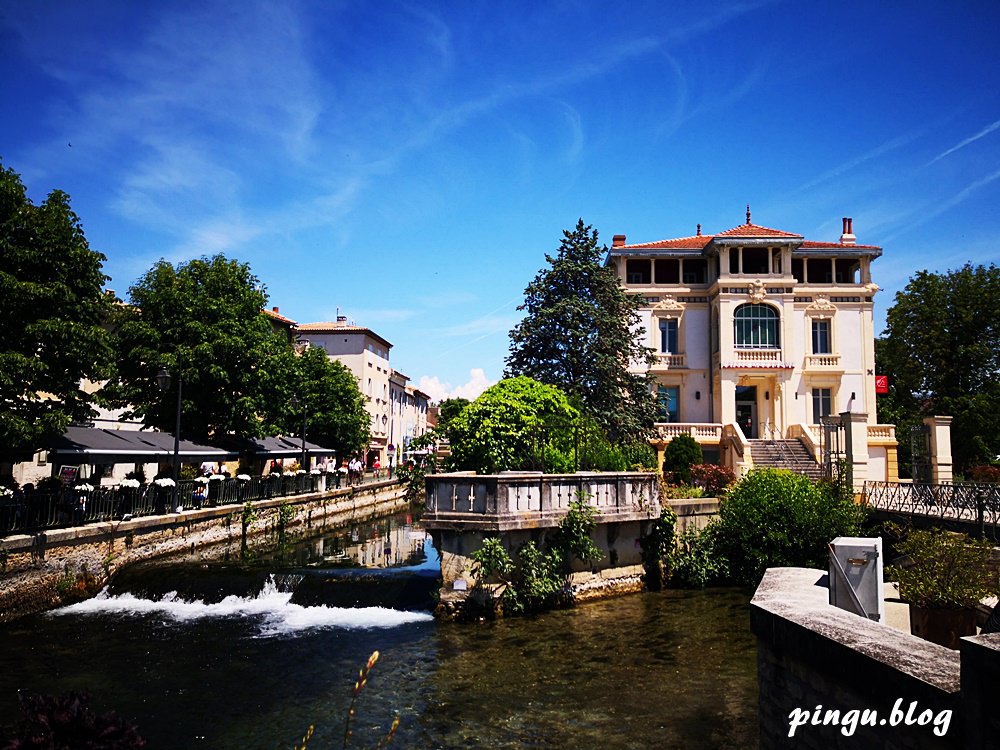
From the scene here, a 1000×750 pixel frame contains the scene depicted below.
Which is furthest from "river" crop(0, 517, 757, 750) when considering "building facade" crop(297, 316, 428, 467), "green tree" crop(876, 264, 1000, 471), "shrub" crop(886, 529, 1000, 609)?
"building facade" crop(297, 316, 428, 467)

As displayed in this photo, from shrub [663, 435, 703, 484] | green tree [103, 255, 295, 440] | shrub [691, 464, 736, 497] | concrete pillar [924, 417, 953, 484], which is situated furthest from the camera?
green tree [103, 255, 295, 440]

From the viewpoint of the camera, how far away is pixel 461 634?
1370 cm

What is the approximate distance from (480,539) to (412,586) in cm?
243

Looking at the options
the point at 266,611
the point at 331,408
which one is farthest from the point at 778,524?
the point at 331,408

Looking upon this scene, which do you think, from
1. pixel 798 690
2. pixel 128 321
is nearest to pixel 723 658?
pixel 798 690

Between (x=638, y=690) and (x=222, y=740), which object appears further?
(x=638, y=690)

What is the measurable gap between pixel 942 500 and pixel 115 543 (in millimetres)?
23031

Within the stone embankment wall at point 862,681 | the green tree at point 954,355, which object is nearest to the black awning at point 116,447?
the stone embankment wall at point 862,681

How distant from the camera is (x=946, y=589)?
7.96 m

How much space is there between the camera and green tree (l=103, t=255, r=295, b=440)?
30.0m

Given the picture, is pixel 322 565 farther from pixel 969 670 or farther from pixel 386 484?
pixel 386 484

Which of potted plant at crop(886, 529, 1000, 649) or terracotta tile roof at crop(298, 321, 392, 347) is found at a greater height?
terracotta tile roof at crop(298, 321, 392, 347)

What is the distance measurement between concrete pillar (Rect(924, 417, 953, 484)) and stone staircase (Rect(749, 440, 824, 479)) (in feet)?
18.5
